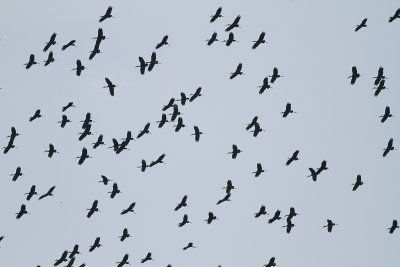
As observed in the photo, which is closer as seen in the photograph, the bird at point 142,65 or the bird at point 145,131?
the bird at point 142,65

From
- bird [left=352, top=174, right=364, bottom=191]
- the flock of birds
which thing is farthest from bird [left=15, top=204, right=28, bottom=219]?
bird [left=352, top=174, right=364, bottom=191]

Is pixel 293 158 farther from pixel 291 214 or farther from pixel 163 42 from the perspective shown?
pixel 163 42

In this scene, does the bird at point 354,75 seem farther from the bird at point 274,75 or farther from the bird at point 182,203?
the bird at point 182,203

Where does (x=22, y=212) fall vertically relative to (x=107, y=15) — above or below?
below

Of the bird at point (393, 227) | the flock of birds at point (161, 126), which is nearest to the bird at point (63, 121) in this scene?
the flock of birds at point (161, 126)

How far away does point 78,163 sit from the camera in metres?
69.4

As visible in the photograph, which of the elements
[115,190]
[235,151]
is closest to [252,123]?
[235,151]

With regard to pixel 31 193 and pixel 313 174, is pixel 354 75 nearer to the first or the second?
pixel 313 174

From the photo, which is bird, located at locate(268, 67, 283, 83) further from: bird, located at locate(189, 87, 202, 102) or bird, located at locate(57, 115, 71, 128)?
bird, located at locate(57, 115, 71, 128)

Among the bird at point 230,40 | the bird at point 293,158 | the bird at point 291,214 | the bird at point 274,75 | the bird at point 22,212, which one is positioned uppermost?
the bird at point 230,40

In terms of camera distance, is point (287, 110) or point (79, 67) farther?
point (287, 110)

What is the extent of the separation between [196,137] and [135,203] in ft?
23.9

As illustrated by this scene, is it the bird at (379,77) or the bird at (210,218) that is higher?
the bird at (379,77)

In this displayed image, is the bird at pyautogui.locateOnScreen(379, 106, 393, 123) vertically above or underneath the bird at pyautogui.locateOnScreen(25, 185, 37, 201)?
above
